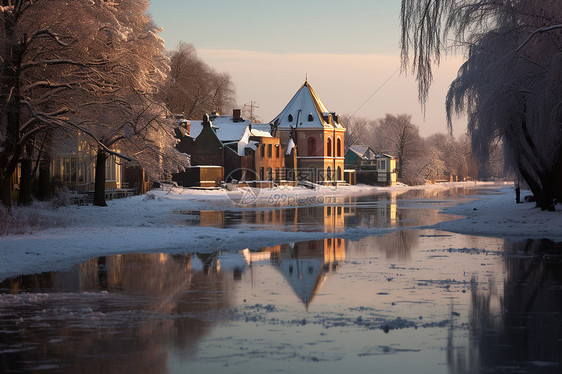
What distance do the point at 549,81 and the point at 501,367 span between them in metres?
19.2

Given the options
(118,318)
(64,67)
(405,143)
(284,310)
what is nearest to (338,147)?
(405,143)

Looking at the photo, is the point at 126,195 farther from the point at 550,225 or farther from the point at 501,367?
the point at 501,367

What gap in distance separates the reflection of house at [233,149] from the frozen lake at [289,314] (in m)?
65.4

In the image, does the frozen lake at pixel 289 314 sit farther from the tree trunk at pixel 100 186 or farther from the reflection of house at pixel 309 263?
the tree trunk at pixel 100 186

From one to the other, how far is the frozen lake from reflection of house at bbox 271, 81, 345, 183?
87.5m

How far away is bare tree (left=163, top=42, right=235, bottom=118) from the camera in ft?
374

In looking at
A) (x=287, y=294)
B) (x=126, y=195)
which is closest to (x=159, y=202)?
(x=126, y=195)

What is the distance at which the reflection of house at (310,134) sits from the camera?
354ft

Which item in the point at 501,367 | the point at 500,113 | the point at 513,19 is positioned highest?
the point at 513,19

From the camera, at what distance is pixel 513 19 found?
27719mm

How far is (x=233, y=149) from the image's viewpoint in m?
91.0

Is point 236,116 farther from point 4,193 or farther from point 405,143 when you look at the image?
point 4,193

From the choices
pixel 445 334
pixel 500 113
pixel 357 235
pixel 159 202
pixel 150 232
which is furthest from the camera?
pixel 159 202

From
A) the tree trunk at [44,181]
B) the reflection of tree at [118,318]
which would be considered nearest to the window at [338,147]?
the tree trunk at [44,181]
